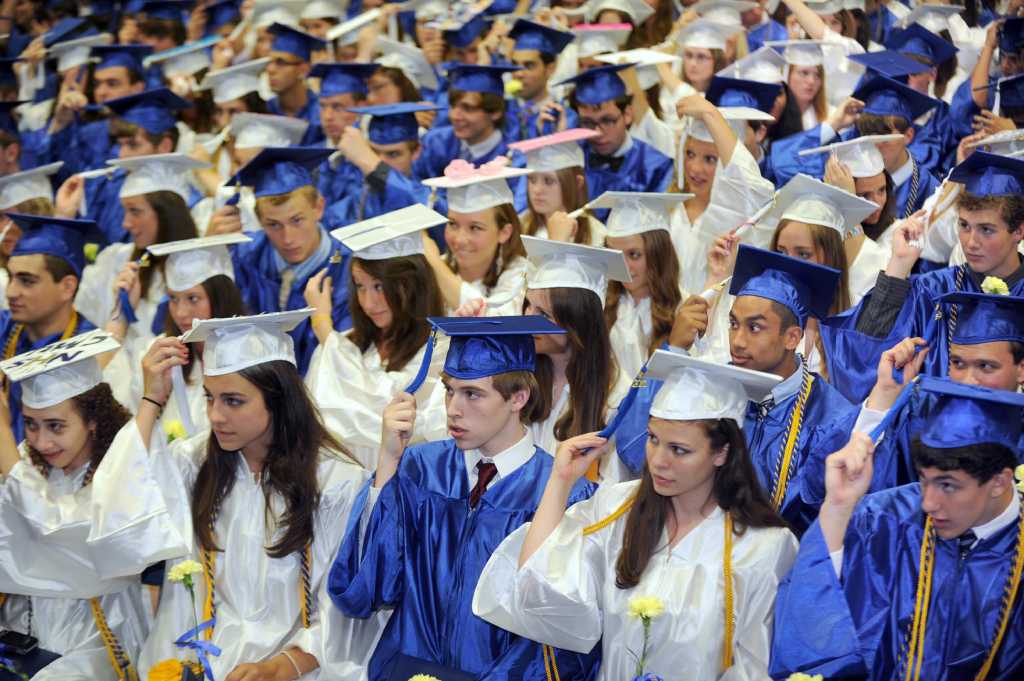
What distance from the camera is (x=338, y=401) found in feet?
Result: 15.3

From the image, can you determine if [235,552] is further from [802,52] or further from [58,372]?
[802,52]

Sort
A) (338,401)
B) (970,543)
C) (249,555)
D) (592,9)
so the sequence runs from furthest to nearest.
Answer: (592,9) → (338,401) → (249,555) → (970,543)

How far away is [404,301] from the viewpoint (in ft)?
15.5

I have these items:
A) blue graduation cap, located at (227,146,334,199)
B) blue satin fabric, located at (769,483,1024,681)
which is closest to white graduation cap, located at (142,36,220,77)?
blue graduation cap, located at (227,146,334,199)

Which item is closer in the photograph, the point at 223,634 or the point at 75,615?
the point at 223,634

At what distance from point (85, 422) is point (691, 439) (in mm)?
2044

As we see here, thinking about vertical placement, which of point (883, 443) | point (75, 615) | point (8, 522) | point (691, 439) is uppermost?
point (691, 439)

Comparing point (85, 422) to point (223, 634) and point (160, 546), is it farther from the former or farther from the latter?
point (223, 634)

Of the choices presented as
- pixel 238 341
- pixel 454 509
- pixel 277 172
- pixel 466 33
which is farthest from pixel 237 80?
pixel 454 509

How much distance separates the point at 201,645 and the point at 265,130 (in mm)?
4197

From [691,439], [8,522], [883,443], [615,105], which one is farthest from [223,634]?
[615,105]

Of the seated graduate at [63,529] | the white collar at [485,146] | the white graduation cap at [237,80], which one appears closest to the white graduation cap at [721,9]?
the white collar at [485,146]

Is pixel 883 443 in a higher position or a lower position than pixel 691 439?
lower

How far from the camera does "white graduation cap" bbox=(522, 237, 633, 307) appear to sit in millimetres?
4289
